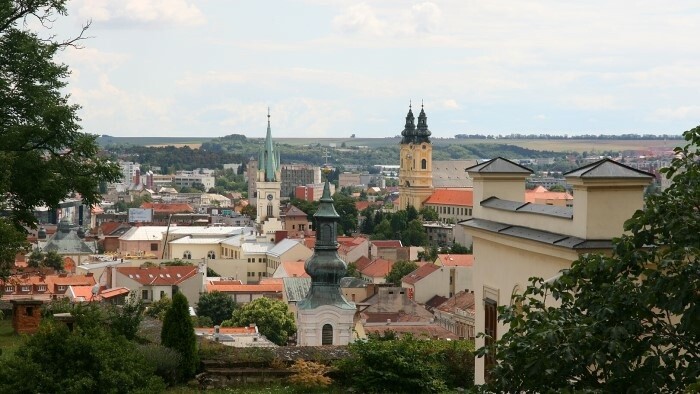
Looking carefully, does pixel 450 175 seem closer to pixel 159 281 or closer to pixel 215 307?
pixel 159 281

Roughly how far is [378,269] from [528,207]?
232 ft

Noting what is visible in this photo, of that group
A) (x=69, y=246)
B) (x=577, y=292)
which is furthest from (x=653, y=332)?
(x=69, y=246)

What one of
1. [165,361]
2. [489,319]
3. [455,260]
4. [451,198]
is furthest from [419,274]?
[489,319]

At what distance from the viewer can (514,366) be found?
750cm

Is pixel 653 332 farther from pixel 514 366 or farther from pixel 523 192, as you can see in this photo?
pixel 523 192

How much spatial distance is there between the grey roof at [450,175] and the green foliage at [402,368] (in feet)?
500

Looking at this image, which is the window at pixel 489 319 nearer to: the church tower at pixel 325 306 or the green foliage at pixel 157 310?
the green foliage at pixel 157 310

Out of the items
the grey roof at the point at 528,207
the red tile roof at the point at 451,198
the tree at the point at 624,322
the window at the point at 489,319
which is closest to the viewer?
the tree at the point at 624,322

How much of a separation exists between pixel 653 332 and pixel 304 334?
30.1 meters

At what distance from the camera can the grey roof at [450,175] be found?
16950cm

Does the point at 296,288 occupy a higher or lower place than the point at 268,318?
lower

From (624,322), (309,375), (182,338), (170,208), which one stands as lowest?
(170,208)

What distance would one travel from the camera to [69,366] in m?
11.9

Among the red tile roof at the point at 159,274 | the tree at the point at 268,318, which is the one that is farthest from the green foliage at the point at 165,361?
the red tile roof at the point at 159,274
